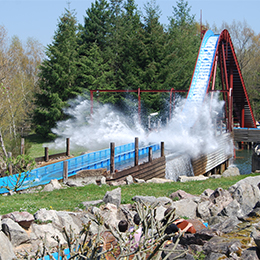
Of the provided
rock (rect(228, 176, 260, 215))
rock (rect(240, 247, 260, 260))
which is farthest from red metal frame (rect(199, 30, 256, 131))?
rock (rect(240, 247, 260, 260))

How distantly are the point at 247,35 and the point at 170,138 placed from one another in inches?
1630

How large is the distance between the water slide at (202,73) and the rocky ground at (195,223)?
17560mm

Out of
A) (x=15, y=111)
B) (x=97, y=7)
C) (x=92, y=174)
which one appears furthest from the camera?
(x=97, y=7)

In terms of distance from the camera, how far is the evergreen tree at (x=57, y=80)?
1516 inches

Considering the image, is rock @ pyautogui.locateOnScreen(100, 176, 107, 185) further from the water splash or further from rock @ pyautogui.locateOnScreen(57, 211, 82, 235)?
the water splash

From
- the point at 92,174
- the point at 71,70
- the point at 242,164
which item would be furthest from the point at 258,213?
the point at 71,70

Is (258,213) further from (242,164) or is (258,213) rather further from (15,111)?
(15,111)

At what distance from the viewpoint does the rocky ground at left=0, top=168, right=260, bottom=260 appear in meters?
5.99

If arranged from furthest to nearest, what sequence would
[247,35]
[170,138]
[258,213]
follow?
[247,35] → [170,138] → [258,213]

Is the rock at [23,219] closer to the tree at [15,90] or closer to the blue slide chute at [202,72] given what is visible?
the tree at [15,90]

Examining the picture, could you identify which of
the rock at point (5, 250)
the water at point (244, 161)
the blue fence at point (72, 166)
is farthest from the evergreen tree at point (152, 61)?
the rock at point (5, 250)

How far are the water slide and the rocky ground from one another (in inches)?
691

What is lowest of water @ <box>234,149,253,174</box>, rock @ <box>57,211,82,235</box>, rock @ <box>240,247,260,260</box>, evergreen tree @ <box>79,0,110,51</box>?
water @ <box>234,149,253,174</box>

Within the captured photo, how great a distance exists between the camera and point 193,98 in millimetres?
29156
